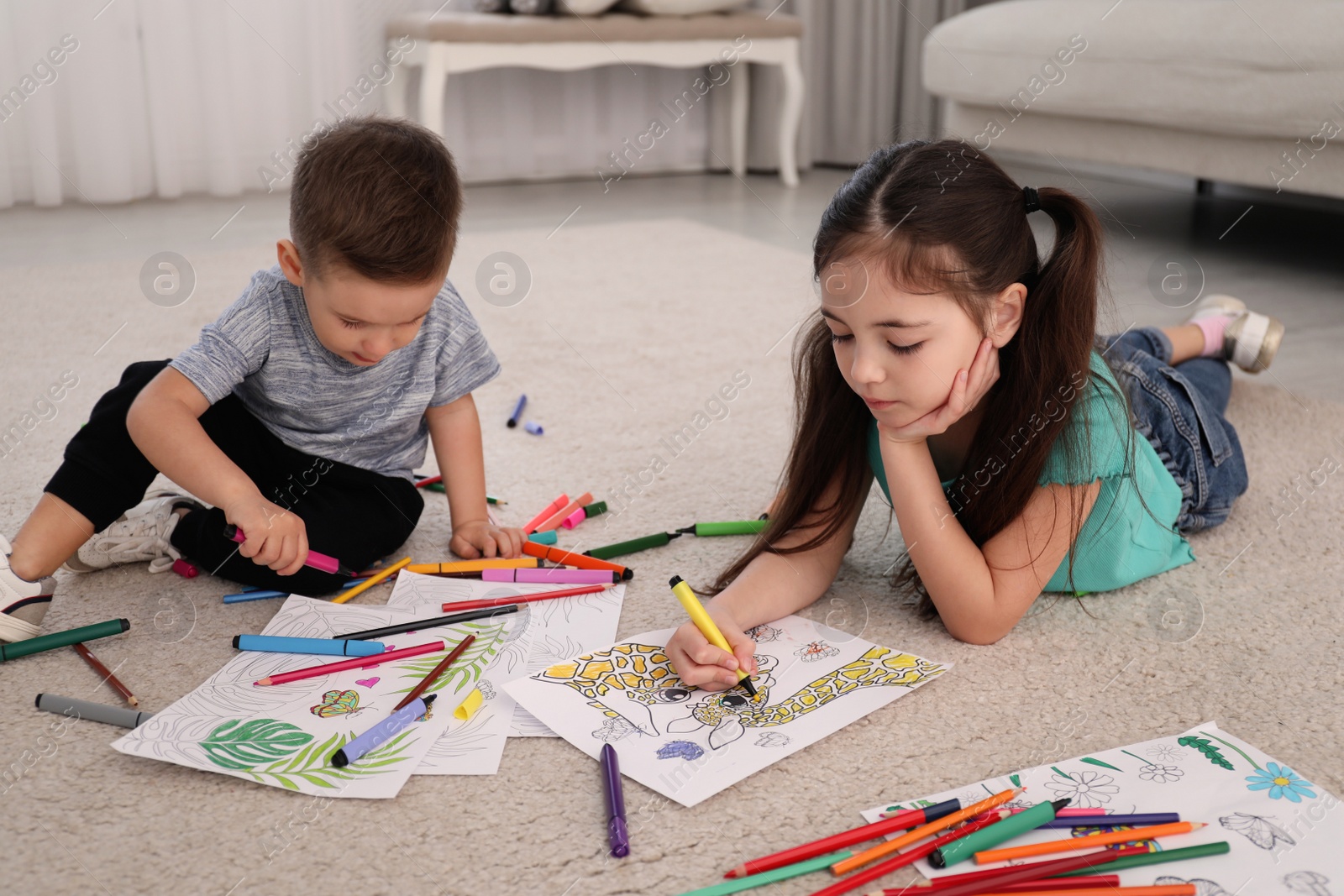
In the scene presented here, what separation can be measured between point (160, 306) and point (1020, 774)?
1.81 m

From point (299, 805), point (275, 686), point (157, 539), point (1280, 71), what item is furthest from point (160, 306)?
point (1280, 71)

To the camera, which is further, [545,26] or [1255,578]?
[545,26]

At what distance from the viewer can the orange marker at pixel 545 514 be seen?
1.23m

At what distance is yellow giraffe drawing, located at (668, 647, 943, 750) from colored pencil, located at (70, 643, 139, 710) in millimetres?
426

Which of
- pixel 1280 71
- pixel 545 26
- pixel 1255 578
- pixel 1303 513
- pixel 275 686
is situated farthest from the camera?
pixel 545 26

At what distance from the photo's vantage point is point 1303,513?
1.26m

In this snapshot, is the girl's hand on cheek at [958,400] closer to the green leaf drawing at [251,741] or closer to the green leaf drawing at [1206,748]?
the green leaf drawing at [1206,748]

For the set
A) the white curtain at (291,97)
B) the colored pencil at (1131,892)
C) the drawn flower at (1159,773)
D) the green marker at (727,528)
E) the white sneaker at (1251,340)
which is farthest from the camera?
the white curtain at (291,97)

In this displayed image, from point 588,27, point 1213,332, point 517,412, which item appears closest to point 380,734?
point 517,412

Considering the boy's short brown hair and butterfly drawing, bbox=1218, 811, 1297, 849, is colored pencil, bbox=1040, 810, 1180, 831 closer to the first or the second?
butterfly drawing, bbox=1218, 811, 1297, 849

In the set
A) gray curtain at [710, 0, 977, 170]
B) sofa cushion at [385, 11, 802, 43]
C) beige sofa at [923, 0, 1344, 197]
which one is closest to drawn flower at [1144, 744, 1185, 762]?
beige sofa at [923, 0, 1344, 197]

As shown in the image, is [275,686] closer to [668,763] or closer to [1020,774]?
[668,763]

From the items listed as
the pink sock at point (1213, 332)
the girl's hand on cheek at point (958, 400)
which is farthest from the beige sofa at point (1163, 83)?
the girl's hand on cheek at point (958, 400)

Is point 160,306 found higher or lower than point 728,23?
lower
